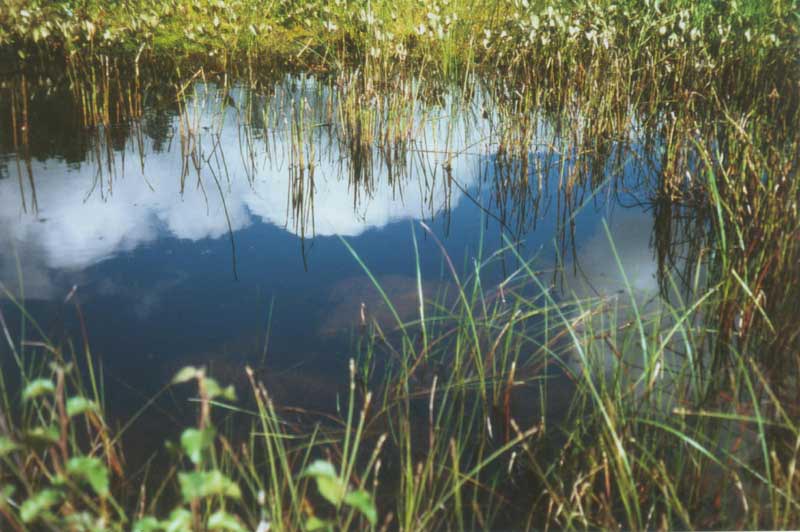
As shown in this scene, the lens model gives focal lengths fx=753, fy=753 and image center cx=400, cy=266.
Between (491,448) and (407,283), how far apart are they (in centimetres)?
82

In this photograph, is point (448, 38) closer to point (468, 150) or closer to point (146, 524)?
point (468, 150)

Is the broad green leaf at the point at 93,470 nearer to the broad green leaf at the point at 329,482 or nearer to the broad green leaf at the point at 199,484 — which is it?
the broad green leaf at the point at 199,484

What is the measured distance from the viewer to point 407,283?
241cm

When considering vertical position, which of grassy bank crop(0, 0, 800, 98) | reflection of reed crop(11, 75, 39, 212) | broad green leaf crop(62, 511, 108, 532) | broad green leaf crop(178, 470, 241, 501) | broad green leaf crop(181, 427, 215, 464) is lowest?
broad green leaf crop(62, 511, 108, 532)

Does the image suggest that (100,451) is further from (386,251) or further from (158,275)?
(386,251)

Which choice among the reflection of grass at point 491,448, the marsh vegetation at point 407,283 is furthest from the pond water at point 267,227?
the reflection of grass at point 491,448

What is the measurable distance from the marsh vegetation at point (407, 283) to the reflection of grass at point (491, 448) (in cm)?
1

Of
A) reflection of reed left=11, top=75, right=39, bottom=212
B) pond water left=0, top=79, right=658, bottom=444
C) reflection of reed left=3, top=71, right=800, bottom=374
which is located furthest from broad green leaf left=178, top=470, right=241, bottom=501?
reflection of reed left=11, top=75, right=39, bottom=212

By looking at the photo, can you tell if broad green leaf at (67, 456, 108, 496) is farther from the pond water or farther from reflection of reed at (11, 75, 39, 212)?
reflection of reed at (11, 75, 39, 212)

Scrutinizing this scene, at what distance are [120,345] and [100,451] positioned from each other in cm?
47

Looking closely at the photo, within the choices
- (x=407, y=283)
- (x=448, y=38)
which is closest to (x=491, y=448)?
(x=407, y=283)

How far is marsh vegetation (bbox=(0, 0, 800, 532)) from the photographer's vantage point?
1457mm

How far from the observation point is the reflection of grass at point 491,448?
4.37ft

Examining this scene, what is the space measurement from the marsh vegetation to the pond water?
0.01 meters
